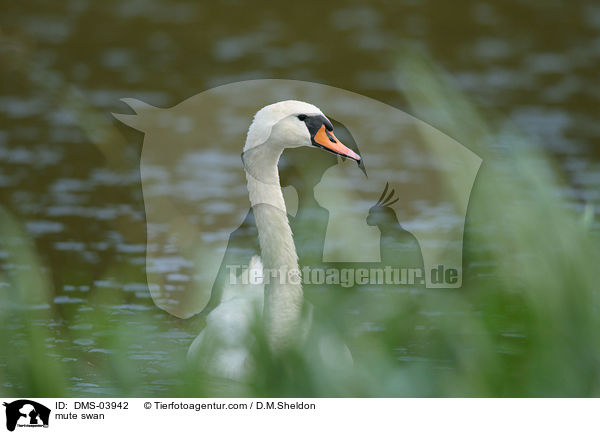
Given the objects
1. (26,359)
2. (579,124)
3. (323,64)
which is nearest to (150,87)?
(323,64)

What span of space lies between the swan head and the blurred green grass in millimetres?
963

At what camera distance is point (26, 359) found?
1.13 meters

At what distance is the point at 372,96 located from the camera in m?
4.60

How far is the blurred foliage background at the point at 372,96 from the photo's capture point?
3.40ft

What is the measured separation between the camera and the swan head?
2.19 metres

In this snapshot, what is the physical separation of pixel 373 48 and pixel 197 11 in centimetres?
116

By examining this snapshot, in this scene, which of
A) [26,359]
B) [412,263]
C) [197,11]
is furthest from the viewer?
[197,11]

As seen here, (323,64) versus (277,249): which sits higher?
(323,64)

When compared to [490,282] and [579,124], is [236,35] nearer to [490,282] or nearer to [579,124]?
[579,124]

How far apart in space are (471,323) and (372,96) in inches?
144
